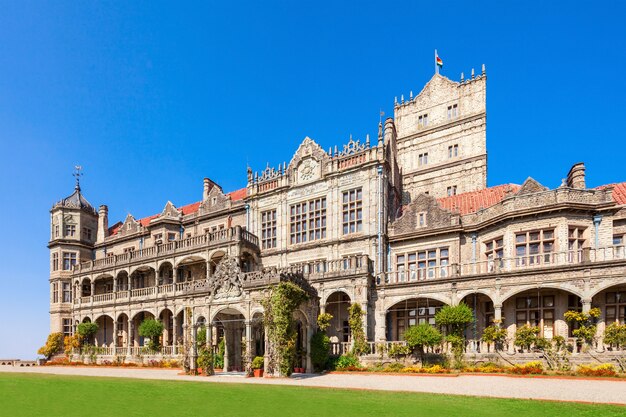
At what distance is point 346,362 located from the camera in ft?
81.1

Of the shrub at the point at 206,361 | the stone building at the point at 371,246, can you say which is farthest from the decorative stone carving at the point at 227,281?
the shrub at the point at 206,361

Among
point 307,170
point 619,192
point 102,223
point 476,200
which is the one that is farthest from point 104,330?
point 619,192

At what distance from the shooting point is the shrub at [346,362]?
958 inches

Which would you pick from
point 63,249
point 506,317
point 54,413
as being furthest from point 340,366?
point 63,249

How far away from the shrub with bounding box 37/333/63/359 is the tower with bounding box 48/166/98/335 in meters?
1.96

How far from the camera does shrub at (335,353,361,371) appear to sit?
24.3 meters

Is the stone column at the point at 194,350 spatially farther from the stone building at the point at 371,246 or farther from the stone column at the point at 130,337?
the stone column at the point at 130,337

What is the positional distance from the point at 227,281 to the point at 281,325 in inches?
168

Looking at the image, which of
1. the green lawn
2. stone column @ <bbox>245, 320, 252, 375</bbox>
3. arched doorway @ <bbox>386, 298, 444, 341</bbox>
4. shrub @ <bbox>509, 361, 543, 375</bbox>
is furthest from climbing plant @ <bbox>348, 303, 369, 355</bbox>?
the green lawn

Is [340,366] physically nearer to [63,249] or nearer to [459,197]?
[459,197]

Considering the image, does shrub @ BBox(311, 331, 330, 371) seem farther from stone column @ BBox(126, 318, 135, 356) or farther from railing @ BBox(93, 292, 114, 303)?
railing @ BBox(93, 292, 114, 303)

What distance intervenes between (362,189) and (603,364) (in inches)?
680

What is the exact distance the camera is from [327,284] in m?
28.6

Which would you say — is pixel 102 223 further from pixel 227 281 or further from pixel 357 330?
pixel 357 330
